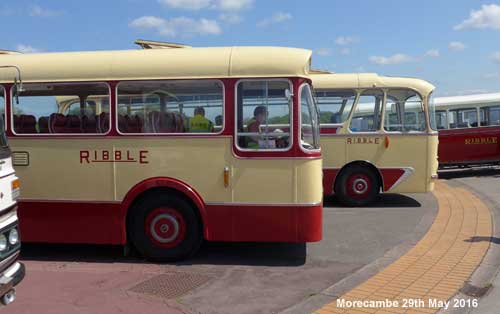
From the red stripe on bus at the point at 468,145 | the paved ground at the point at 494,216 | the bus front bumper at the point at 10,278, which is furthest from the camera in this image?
the red stripe on bus at the point at 468,145

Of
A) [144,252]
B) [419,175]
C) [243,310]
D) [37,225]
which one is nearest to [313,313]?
[243,310]

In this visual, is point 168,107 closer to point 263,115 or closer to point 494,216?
point 263,115

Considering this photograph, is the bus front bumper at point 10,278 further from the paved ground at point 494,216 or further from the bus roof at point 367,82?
the bus roof at point 367,82

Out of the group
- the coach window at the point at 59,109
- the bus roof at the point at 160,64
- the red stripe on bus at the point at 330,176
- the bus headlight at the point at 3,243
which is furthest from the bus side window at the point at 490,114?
the bus headlight at the point at 3,243

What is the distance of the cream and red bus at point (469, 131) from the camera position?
16.2 m

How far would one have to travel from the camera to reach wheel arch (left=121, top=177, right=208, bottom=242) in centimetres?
632

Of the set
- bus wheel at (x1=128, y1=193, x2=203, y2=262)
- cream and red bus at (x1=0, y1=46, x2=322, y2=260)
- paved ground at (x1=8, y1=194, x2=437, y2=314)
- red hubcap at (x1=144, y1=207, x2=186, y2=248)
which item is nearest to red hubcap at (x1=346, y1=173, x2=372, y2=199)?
paved ground at (x1=8, y1=194, x2=437, y2=314)

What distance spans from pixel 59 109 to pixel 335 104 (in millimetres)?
6174

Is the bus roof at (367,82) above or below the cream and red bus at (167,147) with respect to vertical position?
above

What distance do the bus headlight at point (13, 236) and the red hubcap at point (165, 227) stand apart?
2.40 metres

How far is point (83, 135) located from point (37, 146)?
611 mm

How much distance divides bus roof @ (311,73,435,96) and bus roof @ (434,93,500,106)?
5.98m

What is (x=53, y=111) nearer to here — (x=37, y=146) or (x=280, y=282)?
(x=37, y=146)

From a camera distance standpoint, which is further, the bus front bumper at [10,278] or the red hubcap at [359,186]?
the red hubcap at [359,186]
